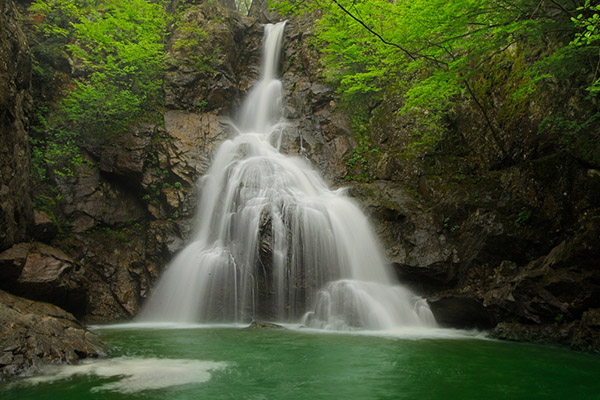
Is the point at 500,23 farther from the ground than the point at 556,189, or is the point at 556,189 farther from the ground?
the point at 500,23

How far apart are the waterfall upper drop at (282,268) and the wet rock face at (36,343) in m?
4.74

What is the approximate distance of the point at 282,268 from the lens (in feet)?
34.8

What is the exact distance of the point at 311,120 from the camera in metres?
17.0

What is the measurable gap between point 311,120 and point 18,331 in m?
13.9

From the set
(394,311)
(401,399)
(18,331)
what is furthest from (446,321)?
(18,331)

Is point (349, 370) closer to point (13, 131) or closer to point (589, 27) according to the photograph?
→ point (589, 27)

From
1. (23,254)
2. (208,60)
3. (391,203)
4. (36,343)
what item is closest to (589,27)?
(391,203)

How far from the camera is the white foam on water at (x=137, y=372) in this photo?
14.5 feet

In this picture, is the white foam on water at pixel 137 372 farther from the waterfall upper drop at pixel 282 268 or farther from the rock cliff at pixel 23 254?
the waterfall upper drop at pixel 282 268

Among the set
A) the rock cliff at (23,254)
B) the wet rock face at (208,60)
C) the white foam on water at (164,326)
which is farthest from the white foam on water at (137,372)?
the wet rock face at (208,60)

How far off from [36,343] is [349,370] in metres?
4.64

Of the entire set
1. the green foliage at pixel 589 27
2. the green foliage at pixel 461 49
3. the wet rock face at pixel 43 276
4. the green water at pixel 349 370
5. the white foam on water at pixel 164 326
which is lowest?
the green water at pixel 349 370

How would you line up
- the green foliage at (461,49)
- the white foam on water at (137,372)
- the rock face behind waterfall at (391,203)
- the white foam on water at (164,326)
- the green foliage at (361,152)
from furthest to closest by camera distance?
the green foliage at (361,152)
the white foam on water at (164,326)
the rock face behind waterfall at (391,203)
the green foliage at (461,49)
the white foam on water at (137,372)

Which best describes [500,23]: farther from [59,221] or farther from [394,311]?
[59,221]
